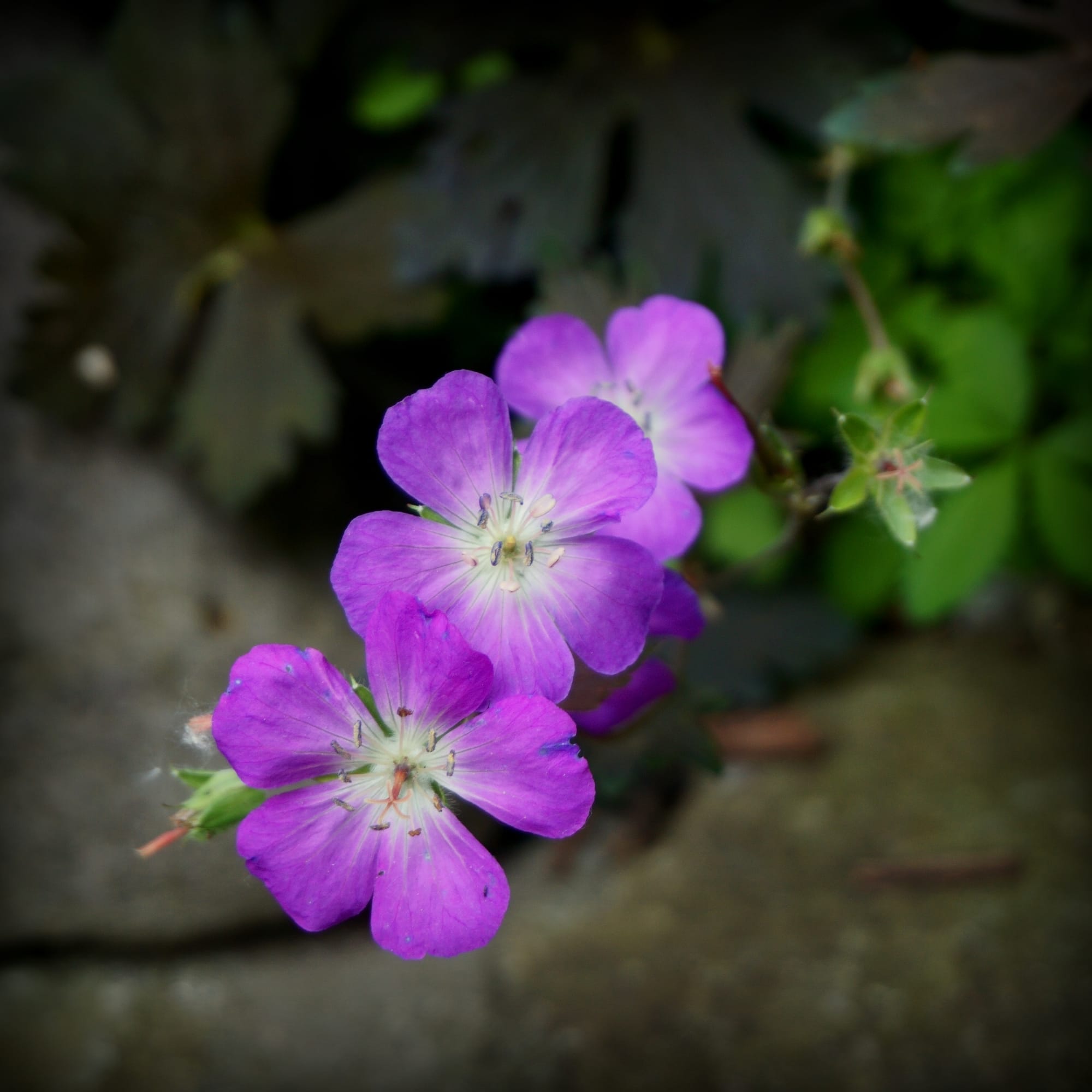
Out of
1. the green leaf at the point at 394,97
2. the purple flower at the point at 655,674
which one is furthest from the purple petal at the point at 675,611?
the green leaf at the point at 394,97

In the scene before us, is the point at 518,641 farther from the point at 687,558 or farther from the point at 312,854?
the point at 687,558

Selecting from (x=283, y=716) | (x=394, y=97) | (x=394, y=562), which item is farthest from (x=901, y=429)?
(x=394, y=97)

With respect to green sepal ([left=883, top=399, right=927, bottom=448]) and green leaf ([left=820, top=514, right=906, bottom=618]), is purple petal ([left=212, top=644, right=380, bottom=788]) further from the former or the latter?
green leaf ([left=820, top=514, right=906, bottom=618])

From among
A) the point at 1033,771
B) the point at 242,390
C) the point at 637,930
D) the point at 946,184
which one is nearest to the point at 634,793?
the point at 637,930

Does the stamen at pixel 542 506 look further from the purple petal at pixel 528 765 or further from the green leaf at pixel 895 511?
the green leaf at pixel 895 511

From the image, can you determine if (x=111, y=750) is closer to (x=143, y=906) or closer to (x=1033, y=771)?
(x=143, y=906)

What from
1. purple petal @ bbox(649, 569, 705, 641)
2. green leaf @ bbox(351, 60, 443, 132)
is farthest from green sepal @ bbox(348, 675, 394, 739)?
green leaf @ bbox(351, 60, 443, 132)
